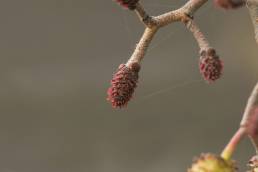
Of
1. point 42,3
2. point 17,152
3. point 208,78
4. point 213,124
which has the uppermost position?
point 42,3

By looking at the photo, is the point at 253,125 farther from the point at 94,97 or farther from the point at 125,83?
the point at 94,97

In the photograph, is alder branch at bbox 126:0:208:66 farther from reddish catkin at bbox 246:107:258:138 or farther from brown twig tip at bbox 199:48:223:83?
reddish catkin at bbox 246:107:258:138

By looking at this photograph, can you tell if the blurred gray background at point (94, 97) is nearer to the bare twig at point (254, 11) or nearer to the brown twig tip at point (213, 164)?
the bare twig at point (254, 11)

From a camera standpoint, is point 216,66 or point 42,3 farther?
point 42,3

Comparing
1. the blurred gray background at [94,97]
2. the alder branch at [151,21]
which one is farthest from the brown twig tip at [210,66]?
the blurred gray background at [94,97]

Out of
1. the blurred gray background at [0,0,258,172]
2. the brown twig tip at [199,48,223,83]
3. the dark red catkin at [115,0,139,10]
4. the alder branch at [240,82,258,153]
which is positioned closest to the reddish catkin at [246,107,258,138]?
the alder branch at [240,82,258,153]

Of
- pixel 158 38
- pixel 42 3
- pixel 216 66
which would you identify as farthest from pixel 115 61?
pixel 216 66

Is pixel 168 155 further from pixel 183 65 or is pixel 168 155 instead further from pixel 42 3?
pixel 42 3
